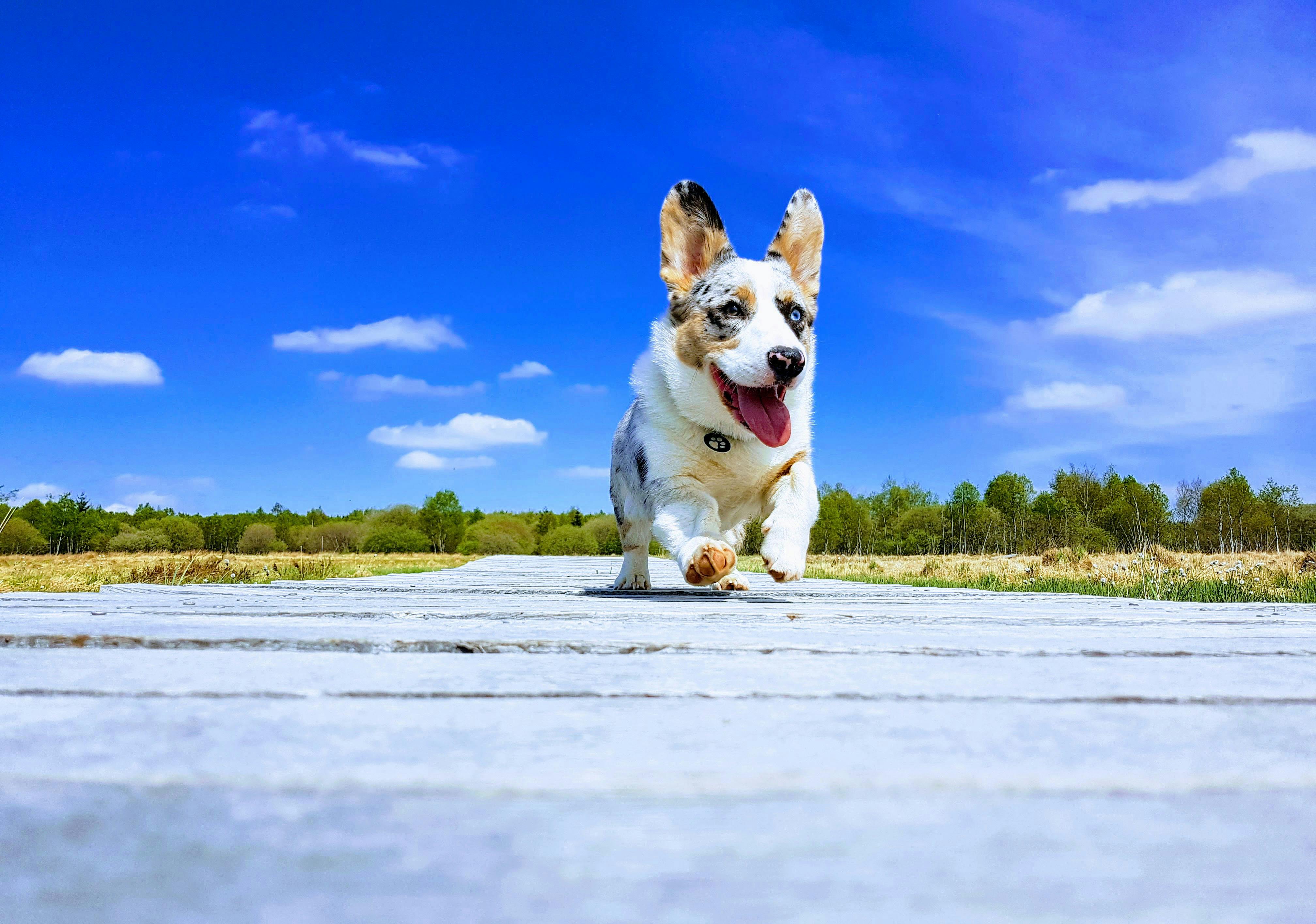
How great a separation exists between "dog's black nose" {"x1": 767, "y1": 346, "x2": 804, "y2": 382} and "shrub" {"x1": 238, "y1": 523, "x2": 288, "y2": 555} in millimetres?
28585

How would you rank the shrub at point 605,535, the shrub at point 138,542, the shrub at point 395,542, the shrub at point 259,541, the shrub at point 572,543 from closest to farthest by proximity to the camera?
the shrub at point 605,535
the shrub at point 572,543
the shrub at point 395,542
the shrub at point 138,542
the shrub at point 259,541

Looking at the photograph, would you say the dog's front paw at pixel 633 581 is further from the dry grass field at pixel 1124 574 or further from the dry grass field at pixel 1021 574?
the dry grass field at pixel 1124 574

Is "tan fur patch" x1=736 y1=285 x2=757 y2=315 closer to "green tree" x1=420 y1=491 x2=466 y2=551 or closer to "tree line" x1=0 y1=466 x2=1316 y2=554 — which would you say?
"tree line" x1=0 y1=466 x2=1316 y2=554

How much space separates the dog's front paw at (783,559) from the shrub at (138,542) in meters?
27.6

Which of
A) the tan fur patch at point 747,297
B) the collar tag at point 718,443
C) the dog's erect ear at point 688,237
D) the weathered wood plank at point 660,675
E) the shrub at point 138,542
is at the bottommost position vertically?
the shrub at point 138,542

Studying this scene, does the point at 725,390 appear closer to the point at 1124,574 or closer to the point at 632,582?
the point at 632,582

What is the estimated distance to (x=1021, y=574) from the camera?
30.0 ft

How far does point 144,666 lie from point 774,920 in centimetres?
100

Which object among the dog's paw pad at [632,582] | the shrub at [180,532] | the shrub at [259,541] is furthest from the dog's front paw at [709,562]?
the shrub at [180,532]

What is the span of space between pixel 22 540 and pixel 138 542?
366 cm

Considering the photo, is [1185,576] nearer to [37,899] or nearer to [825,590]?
[825,590]

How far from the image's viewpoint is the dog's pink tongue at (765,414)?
11.9 feet

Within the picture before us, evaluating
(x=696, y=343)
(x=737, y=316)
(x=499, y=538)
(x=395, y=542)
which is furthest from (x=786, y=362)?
(x=395, y=542)

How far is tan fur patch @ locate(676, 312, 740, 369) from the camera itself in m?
3.71
